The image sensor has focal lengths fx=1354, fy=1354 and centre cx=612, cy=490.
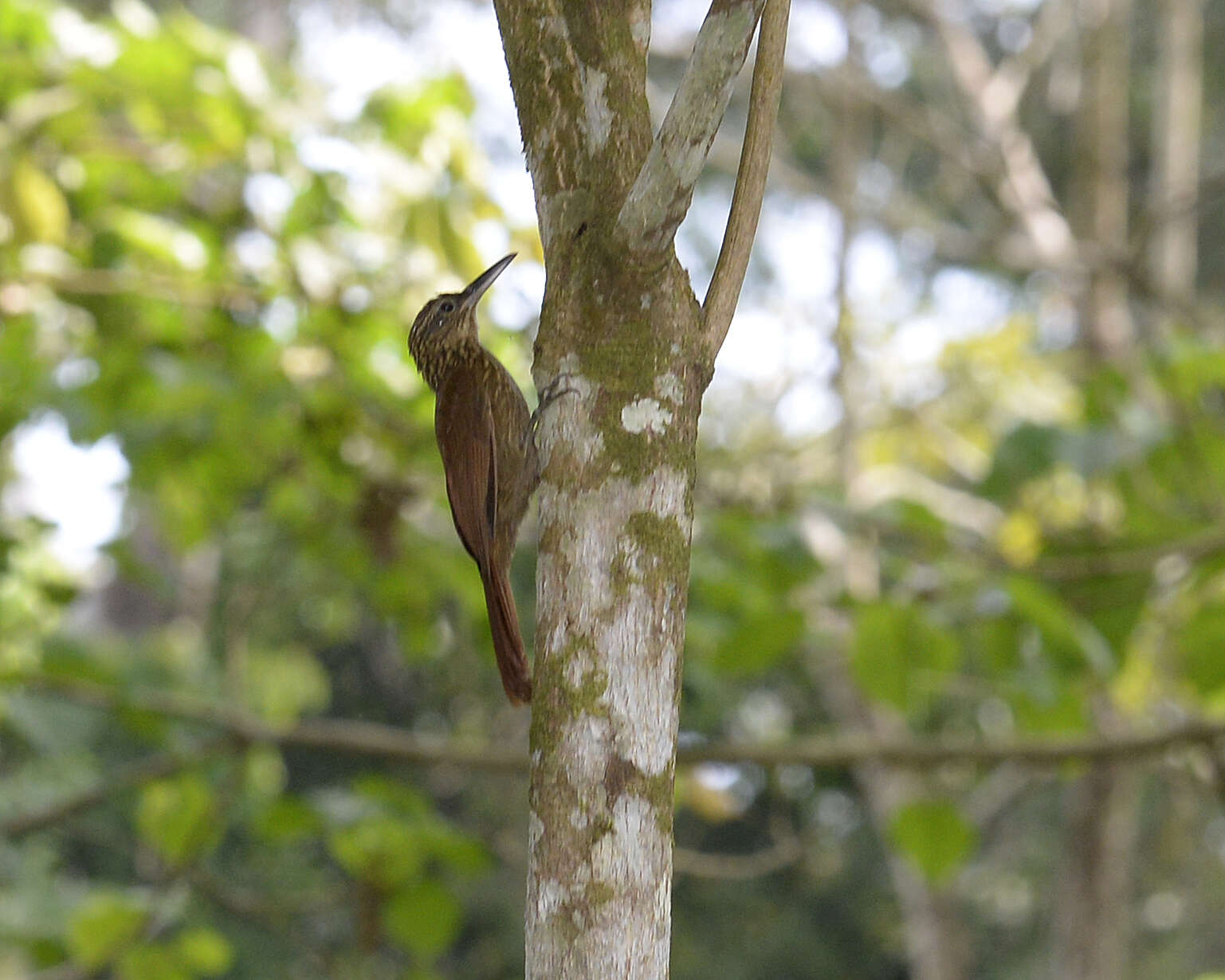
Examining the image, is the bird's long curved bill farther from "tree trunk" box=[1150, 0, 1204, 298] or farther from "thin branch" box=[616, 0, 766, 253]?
"tree trunk" box=[1150, 0, 1204, 298]

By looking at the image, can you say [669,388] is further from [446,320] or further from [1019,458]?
[1019,458]

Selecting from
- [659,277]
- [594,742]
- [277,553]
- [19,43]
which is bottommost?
[594,742]

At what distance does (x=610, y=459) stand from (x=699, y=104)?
0.33 meters

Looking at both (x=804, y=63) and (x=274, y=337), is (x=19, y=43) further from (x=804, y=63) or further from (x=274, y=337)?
(x=804, y=63)

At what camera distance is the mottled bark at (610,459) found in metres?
1.13

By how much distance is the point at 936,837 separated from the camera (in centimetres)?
294

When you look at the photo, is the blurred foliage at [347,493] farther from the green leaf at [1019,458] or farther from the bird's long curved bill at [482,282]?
the bird's long curved bill at [482,282]

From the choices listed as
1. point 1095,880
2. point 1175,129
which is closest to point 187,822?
point 1095,880

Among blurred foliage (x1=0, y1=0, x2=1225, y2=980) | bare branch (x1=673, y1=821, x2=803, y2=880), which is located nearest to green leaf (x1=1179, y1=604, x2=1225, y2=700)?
blurred foliage (x1=0, y1=0, x2=1225, y2=980)

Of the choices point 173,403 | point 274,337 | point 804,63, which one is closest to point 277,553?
point 274,337

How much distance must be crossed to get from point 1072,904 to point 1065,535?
76.1 inches

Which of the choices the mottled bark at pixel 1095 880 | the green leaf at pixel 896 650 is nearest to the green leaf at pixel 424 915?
the green leaf at pixel 896 650

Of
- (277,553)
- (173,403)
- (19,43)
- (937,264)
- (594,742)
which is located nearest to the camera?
(594,742)

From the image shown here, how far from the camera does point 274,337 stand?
3406 mm
